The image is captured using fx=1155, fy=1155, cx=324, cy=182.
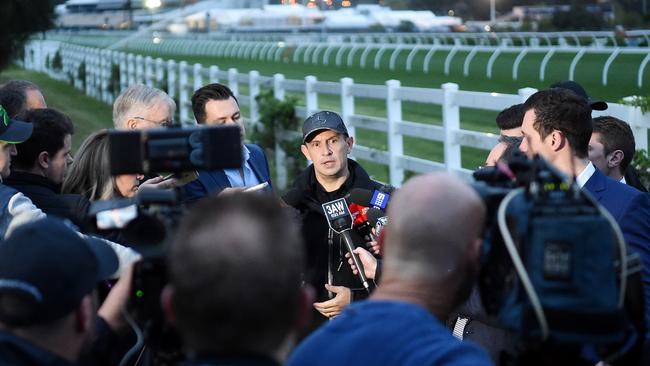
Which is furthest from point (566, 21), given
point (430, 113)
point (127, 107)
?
point (127, 107)

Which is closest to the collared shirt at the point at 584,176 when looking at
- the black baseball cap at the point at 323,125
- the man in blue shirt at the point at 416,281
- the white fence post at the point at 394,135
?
the black baseball cap at the point at 323,125

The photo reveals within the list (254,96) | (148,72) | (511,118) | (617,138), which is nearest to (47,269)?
(617,138)

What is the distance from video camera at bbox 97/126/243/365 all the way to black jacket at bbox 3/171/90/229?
1.86 m

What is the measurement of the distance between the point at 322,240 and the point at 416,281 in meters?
2.84

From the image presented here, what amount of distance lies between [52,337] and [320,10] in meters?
87.9

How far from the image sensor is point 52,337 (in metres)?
2.72

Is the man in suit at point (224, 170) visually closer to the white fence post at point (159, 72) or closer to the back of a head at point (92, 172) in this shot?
the back of a head at point (92, 172)

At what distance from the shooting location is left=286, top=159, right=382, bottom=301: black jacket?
539 cm

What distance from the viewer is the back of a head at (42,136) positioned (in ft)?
16.5

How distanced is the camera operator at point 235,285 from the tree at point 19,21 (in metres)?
28.6

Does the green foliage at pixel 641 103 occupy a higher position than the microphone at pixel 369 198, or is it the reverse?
the green foliage at pixel 641 103

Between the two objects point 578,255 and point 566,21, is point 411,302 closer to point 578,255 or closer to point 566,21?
point 578,255

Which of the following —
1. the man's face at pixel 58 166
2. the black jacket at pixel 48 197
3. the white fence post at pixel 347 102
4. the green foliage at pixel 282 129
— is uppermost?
the man's face at pixel 58 166

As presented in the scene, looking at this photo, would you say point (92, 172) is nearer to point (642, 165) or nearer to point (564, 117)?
point (564, 117)
